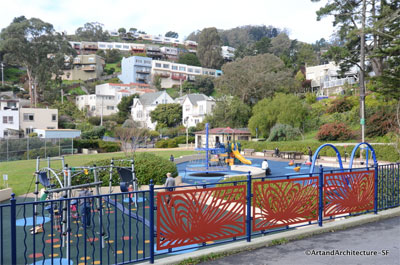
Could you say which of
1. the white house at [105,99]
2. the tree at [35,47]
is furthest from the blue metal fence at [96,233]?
the white house at [105,99]

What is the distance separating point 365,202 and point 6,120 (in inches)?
2055

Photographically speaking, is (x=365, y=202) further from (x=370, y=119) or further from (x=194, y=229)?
(x=370, y=119)

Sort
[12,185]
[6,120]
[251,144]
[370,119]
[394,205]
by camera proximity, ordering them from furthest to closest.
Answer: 1. [6,120]
2. [251,144]
3. [370,119]
4. [12,185]
5. [394,205]

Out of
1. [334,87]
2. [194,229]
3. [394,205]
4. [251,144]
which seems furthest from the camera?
[334,87]

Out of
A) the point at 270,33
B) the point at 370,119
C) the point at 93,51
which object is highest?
the point at 270,33

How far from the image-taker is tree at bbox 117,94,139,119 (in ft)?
259

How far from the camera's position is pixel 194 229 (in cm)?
598

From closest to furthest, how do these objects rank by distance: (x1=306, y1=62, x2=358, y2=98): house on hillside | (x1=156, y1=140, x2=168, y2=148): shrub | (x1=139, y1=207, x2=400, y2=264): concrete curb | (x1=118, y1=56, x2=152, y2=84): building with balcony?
(x1=139, y1=207, x2=400, y2=264): concrete curb → (x1=156, y1=140, x2=168, y2=148): shrub → (x1=306, y1=62, x2=358, y2=98): house on hillside → (x1=118, y1=56, x2=152, y2=84): building with balcony

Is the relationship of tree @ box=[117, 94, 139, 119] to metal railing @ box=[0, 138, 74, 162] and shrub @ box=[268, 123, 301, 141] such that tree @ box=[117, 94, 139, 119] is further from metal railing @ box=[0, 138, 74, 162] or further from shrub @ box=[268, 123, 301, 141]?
shrub @ box=[268, 123, 301, 141]

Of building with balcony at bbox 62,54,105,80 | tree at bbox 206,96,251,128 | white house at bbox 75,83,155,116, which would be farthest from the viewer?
building with balcony at bbox 62,54,105,80

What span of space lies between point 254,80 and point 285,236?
5118 centimetres

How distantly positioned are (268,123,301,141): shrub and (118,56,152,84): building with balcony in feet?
239

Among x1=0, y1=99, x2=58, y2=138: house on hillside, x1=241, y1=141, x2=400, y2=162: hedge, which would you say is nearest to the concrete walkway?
x1=241, y1=141, x2=400, y2=162: hedge

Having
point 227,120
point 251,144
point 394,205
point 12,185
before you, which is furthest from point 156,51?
point 394,205
